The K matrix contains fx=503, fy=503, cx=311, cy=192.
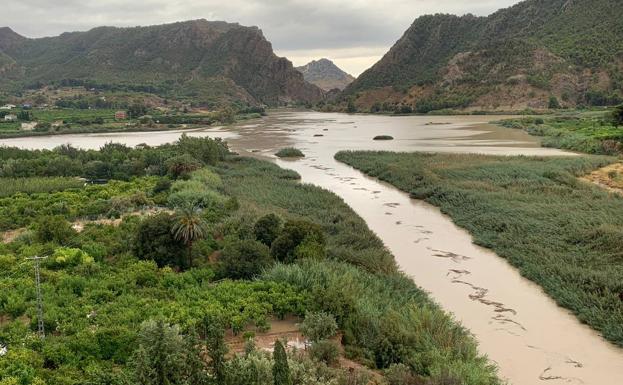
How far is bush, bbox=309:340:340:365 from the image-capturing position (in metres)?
11.5

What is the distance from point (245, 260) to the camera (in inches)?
708

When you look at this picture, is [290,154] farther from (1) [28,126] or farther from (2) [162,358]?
(1) [28,126]

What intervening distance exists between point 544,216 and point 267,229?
14.3 metres

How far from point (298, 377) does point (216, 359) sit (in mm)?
1644

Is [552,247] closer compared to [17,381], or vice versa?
[17,381]

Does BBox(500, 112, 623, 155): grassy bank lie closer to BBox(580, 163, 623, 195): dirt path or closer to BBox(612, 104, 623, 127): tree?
BBox(612, 104, 623, 127): tree

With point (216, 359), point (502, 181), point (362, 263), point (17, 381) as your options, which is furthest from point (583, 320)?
point (502, 181)

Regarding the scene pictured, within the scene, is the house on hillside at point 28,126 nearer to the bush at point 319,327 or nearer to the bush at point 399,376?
the bush at point 319,327

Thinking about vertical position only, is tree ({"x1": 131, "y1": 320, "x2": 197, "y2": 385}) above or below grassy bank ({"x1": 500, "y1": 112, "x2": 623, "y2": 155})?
below

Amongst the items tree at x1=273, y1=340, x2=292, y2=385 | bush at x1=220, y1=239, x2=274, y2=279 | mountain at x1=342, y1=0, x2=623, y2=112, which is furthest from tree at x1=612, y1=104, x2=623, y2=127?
tree at x1=273, y1=340, x2=292, y2=385

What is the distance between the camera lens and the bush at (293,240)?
1920 cm

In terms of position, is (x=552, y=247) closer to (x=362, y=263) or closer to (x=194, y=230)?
(x=362, y=263)

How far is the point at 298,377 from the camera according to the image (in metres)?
9.91

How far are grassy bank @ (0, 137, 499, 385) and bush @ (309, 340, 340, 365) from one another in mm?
49
